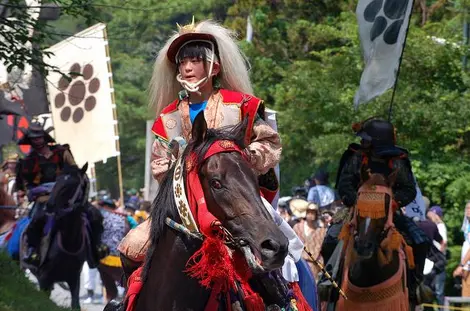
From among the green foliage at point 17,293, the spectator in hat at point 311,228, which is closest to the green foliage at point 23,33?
the green foliage at point 17,293

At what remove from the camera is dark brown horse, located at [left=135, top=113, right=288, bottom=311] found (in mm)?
6348

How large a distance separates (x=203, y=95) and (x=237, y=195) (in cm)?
159

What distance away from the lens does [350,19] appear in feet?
69.5

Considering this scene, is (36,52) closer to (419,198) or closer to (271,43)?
(419,198)

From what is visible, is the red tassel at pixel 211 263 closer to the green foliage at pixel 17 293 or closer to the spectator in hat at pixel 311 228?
the green foliage at pixel 17 293

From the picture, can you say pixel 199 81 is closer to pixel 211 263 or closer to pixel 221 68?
pixel 221 68

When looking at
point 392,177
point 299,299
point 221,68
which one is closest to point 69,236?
point 392,177

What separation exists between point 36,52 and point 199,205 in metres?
5.24

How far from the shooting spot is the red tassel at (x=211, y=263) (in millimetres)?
6629

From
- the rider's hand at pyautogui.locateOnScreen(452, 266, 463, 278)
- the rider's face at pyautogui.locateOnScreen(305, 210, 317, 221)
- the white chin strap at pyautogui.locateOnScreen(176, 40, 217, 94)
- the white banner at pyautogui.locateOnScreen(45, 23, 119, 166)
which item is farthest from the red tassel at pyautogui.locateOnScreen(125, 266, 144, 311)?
the white banner at pyautogui.locateOnScreen(45, 23, 119, 166)

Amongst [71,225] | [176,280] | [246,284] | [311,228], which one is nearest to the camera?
[176,280]

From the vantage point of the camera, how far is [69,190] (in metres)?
16.9

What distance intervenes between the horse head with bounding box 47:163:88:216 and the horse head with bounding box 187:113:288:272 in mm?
10014

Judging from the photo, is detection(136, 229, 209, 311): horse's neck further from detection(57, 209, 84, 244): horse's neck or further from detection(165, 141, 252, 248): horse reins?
detection(57, 209, 84, 244): horse's neck
